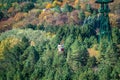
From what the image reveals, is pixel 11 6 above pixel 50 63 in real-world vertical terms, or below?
below

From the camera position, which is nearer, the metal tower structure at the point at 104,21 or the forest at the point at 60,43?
the forest at the point at 60,43

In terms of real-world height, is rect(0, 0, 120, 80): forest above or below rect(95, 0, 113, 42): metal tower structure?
below

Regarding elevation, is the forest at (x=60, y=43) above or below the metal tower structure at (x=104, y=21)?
below

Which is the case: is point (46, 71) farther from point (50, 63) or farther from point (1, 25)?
point (1, 25)

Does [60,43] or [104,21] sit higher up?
[104,21]

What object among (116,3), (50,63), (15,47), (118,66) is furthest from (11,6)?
(118,66)

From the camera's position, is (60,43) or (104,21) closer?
(104,21)

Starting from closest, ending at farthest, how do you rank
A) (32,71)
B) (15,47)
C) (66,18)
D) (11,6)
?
1. (32,71)
2. (15,47)
3. (66,18)
4. (11,6)

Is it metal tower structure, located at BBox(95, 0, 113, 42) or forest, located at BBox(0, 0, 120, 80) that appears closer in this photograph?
forest, located at BBox(0, 0, 120, 80)
